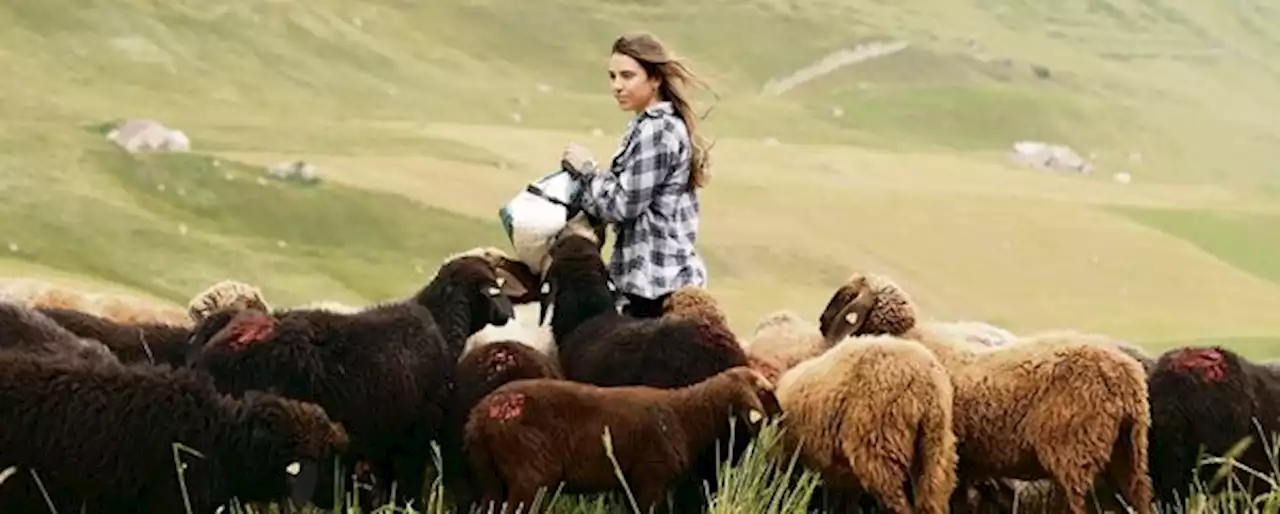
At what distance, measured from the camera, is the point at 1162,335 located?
14.2 metres

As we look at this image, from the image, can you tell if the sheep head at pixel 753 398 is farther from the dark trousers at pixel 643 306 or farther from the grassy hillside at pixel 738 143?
the grassy hillside at pixel 738 143

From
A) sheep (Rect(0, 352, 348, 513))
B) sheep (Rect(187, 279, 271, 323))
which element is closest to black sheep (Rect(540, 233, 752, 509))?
sheep (Rect(0, 352, 348, 513))

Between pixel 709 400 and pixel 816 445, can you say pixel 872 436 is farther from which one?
pixel 709 400

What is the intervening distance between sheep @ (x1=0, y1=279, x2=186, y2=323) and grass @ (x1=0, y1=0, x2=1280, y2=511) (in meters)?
3.58

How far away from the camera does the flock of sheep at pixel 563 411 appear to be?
434cm

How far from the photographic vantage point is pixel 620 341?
5211 millimetres

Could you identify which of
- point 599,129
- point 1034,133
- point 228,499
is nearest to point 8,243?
point 599,129

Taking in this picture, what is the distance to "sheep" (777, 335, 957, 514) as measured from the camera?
4605 mm

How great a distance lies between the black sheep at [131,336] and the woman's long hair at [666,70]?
1.92 metres

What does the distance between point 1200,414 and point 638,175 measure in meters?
2.11

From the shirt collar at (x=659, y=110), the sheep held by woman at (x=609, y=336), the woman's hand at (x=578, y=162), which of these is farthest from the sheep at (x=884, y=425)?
the woman's hand at (x=578, y=162)

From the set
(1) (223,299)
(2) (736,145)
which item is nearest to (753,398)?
(1) (223,299)

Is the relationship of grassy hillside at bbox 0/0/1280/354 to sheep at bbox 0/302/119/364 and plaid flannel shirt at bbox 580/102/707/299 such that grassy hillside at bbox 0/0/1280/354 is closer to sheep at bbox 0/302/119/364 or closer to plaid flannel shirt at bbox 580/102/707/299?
plaid flannel shirt at bbox 580/102/707/299

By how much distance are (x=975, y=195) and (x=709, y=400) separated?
492 inches
